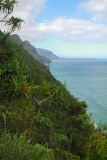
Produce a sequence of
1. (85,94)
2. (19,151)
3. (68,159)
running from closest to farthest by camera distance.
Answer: (19,151), (68,159), (85,94)

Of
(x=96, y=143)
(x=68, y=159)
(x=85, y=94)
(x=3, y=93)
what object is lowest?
(x=85, y=94)

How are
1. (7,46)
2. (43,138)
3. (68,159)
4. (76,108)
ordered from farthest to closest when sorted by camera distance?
1. (76,108)
2. (68,159)
3. (43,138)
4. (7,46)

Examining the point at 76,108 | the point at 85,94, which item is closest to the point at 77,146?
the point at 76,108

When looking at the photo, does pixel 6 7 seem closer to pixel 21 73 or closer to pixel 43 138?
pixel 21 73

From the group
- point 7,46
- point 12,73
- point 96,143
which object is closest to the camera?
point 96,143

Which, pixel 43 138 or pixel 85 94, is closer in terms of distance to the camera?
pixel 43 138

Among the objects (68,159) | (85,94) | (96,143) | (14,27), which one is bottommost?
(85,94)

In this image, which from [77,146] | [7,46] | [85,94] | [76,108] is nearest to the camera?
[7,46]

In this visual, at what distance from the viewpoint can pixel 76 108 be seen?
1020 centimetres

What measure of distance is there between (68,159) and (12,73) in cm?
Result: 294

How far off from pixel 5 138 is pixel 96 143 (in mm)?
1125

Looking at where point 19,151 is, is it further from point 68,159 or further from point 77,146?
point 77,146

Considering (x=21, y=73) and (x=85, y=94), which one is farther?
(x=85, y=94)

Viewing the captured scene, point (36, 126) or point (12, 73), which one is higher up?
point (12, 73)
